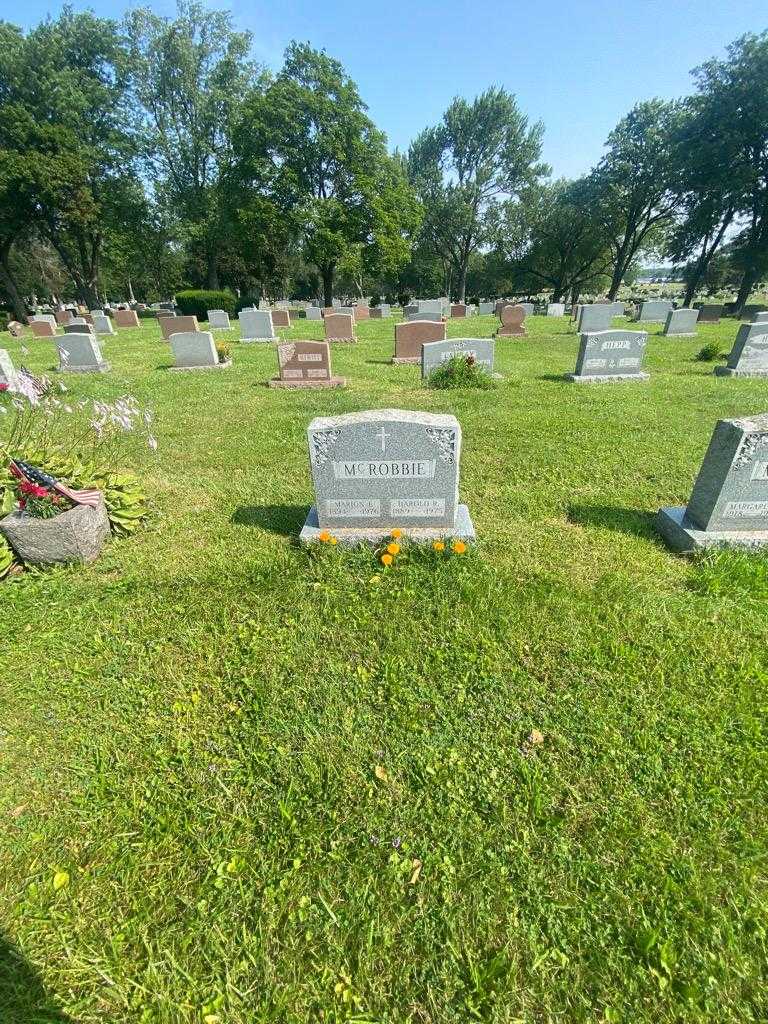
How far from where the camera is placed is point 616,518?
13.3ft

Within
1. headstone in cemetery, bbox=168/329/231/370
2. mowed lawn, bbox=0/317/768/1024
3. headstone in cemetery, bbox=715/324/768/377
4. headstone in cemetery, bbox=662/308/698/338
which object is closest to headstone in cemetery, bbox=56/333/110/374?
headstone in cemetery, bbox=168/329/231/370

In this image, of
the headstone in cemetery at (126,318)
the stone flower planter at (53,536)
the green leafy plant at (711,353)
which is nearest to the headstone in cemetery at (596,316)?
the green leafy plant at (711,353)

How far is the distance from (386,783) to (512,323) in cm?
1975

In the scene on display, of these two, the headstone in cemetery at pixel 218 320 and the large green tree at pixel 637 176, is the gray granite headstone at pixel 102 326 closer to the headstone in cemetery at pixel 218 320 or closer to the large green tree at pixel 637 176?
the headstone in cemetery at pixel 218 320

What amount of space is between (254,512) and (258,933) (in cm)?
325

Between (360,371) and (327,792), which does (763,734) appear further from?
(360,371)

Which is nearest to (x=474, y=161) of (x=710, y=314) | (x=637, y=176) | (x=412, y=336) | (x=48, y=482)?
(x=637, y=176)

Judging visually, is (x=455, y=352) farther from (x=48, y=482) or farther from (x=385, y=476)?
(x=48, y=482)

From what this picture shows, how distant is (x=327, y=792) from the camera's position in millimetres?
1962

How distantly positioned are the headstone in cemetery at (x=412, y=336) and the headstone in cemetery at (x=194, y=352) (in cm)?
492

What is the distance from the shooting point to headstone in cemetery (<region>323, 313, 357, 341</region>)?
17.1 metres

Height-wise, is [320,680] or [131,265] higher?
[131,265]

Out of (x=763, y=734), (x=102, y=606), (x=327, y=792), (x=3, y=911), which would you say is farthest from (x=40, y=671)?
(x=763, y=734)

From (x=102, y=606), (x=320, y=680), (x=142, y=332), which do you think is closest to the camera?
(x=320, y=680)
